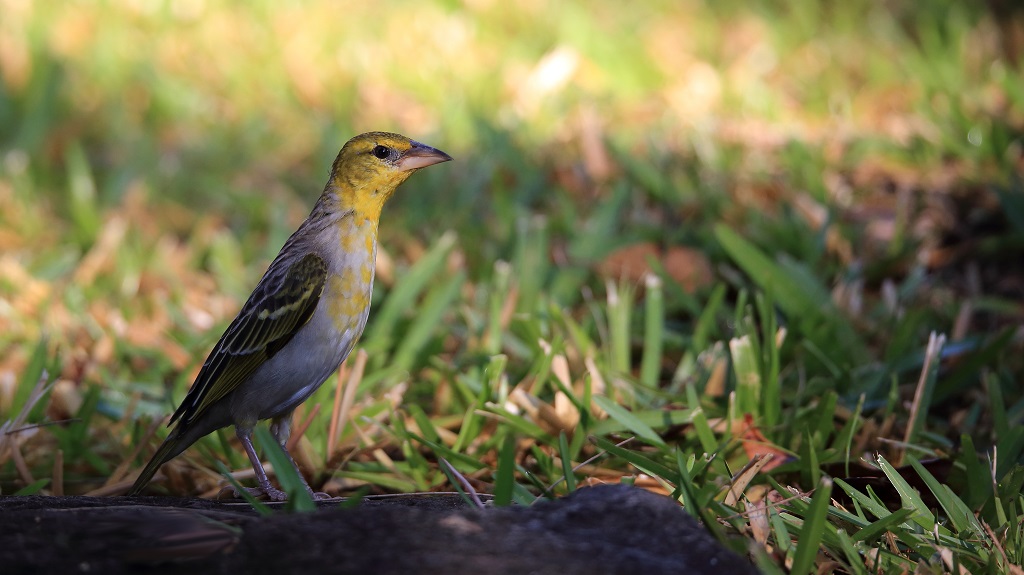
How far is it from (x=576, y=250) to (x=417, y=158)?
141cm

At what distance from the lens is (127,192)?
568 cm

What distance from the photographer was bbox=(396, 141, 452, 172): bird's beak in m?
3.37

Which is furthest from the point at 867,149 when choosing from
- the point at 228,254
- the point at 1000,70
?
the point at 228,254

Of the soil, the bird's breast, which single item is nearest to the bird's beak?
the bird's breast

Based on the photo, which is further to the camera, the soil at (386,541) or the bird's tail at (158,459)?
the bird's tail at (158,459)

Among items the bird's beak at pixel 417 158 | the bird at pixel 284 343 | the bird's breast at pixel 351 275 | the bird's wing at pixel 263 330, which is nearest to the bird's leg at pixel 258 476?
the bird at pixel 284 343

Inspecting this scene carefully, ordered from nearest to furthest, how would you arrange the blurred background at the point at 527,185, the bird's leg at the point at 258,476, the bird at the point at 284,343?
the bird's leg at the point at 258,476
the bird at the point at 284,343
the blurred background at the point at 527,185

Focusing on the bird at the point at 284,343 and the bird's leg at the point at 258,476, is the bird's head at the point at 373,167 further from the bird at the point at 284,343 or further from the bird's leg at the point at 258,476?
the bird's leg at the point at 258,476

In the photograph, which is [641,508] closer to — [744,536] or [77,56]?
[744,536]

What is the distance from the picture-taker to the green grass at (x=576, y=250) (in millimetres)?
3152

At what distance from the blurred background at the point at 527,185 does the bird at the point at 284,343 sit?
0.85ft

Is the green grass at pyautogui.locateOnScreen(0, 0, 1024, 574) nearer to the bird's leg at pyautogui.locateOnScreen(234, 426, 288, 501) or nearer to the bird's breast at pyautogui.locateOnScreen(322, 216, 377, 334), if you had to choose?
the bird's leg at pyautogui.locateOnScreen(234, 426, 288, 501)

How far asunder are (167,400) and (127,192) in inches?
85.7

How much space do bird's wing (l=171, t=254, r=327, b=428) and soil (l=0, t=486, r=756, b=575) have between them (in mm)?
978
